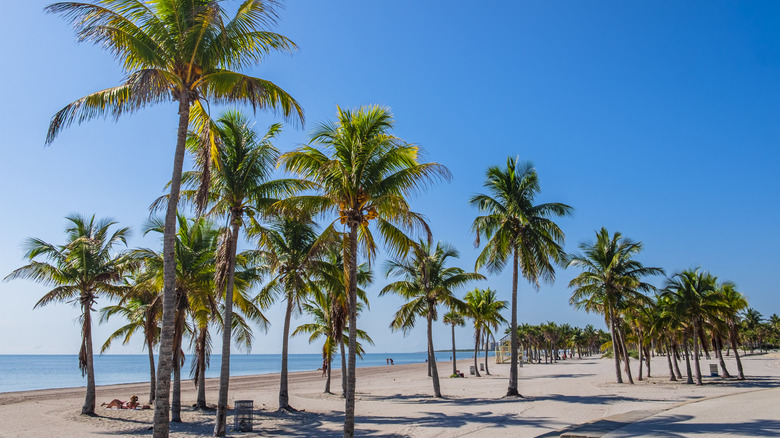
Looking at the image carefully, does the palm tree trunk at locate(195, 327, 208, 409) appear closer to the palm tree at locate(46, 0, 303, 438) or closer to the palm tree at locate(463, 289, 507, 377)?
the palm tree at locate(46, 0, 303, 438)

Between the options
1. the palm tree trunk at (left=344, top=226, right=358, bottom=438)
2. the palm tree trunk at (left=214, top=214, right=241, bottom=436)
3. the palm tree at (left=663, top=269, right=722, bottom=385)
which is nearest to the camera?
the palm tree trunk at (left=344, top=226, right=358, bottom=438)

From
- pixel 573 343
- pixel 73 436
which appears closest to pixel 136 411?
pixel 73 436

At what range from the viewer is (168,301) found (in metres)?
9.52

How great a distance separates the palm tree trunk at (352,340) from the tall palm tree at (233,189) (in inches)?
168

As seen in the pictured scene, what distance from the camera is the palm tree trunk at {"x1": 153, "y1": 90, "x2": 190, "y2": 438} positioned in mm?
9055

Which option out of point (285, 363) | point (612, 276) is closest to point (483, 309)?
point (612, 276)

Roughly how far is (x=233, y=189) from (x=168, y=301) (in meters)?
5.96

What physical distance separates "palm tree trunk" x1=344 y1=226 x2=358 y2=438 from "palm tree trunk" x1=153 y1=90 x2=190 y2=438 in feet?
11.7

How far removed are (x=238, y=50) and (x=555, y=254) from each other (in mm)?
18370

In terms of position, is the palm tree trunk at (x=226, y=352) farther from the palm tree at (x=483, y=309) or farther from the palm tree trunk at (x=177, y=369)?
the palm tree at (x=483, y=309)

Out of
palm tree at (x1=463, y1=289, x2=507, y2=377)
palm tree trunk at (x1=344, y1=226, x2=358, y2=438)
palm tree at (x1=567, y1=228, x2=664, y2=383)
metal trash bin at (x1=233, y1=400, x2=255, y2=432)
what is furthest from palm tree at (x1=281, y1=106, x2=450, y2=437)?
palm tree at (x1=463, y1=289, x2=507, y2=377)

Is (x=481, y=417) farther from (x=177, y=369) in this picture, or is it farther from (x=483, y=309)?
(x=483, y=309)

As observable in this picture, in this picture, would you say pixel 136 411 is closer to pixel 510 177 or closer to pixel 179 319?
pixel 179 319

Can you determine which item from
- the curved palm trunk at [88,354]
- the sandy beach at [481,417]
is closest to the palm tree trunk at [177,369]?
the sandy beach at [481,417]
